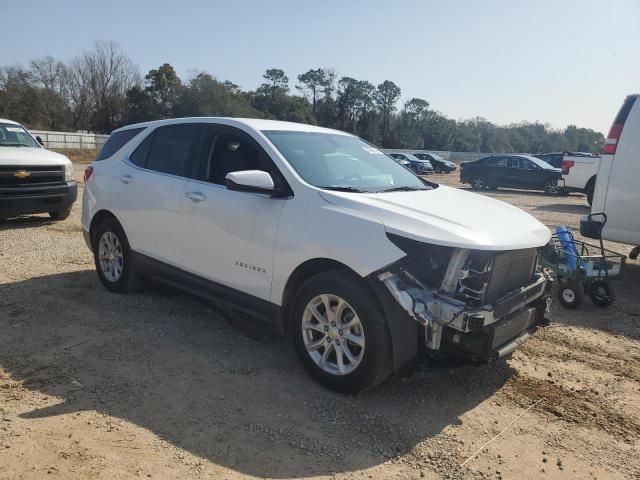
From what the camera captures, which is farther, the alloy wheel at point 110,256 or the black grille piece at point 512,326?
the alloy wheel at point 110,256

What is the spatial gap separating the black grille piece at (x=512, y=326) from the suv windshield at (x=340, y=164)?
1371 mm

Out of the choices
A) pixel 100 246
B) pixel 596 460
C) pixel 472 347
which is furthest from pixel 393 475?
pixel 100 246

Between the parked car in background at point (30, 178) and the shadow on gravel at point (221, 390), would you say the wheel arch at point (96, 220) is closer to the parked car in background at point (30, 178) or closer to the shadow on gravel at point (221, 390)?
the shadow on gravel at point (221, 390)

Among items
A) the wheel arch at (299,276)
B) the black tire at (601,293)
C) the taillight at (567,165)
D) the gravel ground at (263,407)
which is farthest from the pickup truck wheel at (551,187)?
the wheel arch at (299,276)

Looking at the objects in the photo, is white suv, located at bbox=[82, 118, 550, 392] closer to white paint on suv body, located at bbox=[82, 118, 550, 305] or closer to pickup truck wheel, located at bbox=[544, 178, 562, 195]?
white paint on suv body, located at bbox=[82, 118, 550, 305]

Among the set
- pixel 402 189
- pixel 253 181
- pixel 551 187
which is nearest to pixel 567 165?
pixel 551 187

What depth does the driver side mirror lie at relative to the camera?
12.5 feet

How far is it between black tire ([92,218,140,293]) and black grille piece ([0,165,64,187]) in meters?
4.13

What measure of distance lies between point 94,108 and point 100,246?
73182 millimetres

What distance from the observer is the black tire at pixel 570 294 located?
5.65m

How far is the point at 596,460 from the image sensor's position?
9.86 feet

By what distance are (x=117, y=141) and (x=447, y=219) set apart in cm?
404

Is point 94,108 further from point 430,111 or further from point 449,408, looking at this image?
point 449,408

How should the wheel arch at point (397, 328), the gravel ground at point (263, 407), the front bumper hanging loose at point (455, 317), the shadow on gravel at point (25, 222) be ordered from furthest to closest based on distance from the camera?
the shadow on gravel at point (25, 222) < the wheel arch at point (397, 328) < the front bumper hanging loose at point (455, 317) < the gravel ground at point (263, 407)
